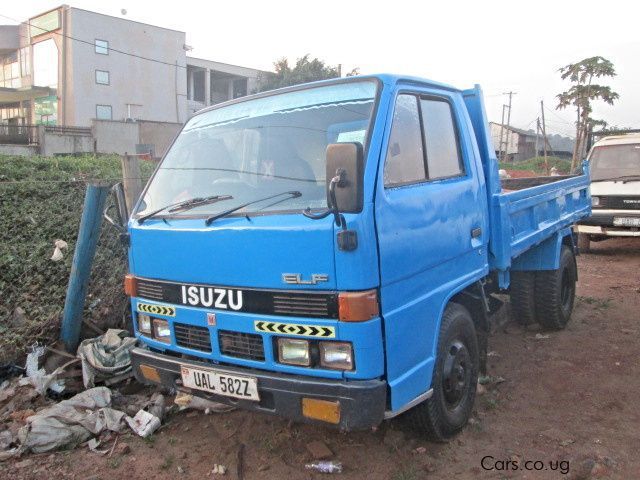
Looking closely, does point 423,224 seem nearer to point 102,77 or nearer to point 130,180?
point 130,180

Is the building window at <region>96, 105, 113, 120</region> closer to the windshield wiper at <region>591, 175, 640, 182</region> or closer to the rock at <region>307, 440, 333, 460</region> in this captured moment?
the windshield wiper at <region>591, 175, 640, 182</region>

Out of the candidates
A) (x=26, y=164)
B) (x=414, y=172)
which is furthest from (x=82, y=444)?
(x=26, y=164)

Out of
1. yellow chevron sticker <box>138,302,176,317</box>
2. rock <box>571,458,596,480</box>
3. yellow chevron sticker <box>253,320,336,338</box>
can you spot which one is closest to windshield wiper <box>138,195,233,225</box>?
yellow chevron sticker <box>138,302,176,317</box>

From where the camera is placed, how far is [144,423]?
350cm

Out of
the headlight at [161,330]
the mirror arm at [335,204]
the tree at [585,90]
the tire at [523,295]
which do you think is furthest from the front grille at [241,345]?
the tree at [585,90]

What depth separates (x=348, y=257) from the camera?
244 cm

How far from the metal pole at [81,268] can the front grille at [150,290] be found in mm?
1222

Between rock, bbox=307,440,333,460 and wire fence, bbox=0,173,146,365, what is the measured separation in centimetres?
221

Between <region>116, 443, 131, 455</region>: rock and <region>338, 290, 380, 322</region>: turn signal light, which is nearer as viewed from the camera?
<region>338, 290, 380, 322</region>: turn signal light

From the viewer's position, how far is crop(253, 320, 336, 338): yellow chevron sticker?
2.53 m

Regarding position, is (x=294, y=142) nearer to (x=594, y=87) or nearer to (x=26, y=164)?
(x=26, y=164)

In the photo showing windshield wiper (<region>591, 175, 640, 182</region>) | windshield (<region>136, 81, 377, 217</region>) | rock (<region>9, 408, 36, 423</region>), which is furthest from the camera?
windshield wiper (<region>591, 175, 640, 182</region>)

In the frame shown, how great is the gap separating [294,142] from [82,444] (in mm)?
2298

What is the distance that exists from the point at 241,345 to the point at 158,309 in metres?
0.64
